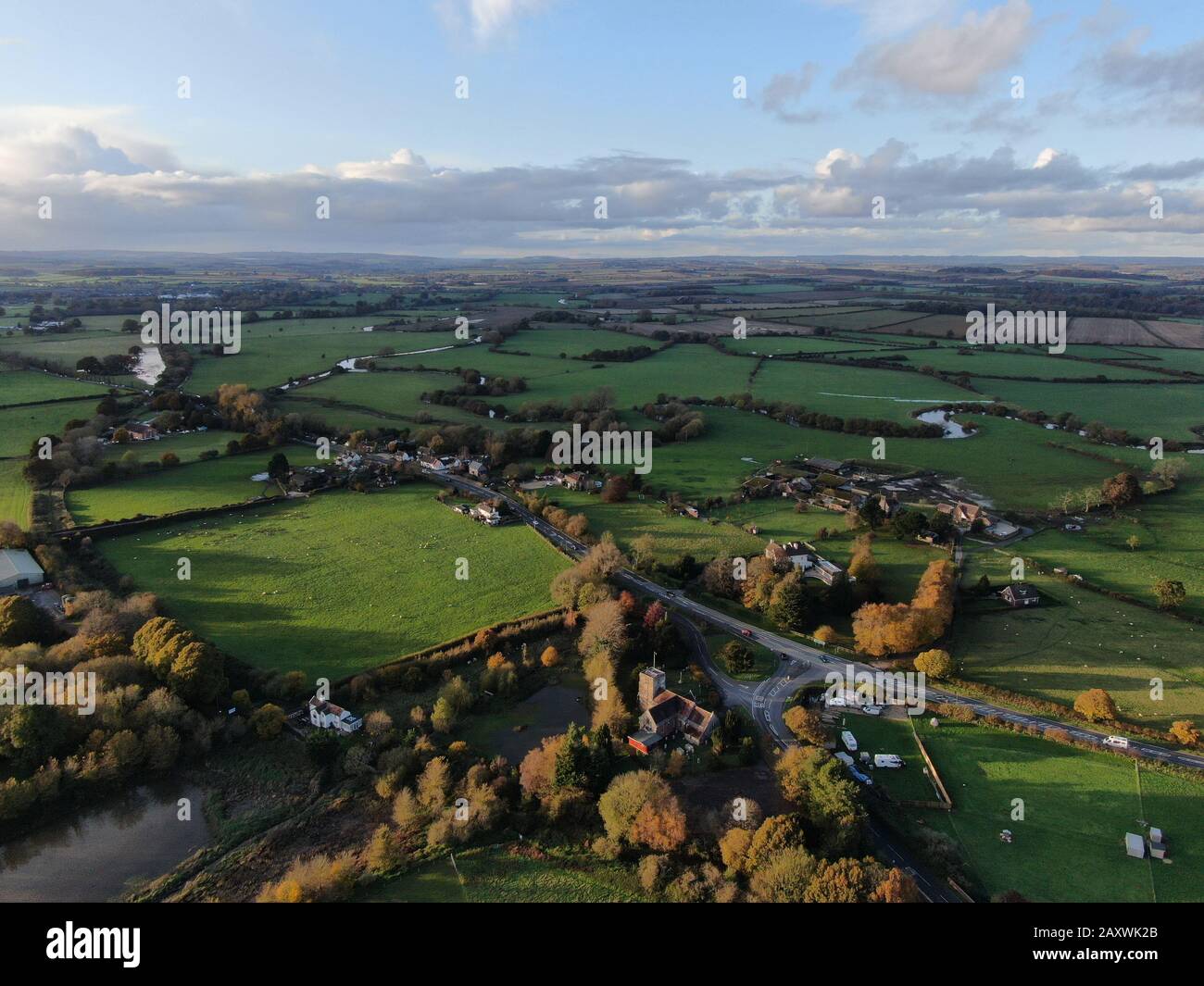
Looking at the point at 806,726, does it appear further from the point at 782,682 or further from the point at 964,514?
the point at 964,514

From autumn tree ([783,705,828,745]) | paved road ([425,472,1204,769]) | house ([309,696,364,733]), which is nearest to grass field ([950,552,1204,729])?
paved road ([425,472,1204,769])

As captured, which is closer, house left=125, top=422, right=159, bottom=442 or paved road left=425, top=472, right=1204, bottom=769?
paved road left=425, top=472, right=1204, bottom=769

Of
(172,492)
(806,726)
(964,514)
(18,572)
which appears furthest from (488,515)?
(964,514)

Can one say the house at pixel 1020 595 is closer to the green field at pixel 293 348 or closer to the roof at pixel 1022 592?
the roof at pixel 1022 592

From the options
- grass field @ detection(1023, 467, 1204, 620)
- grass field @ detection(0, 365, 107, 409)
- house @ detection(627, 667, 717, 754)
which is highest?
grass field @ detection(0, 365, 107, 409)

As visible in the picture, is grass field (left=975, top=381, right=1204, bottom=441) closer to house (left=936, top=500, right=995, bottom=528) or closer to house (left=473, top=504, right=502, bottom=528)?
house (left=936, top=500, right=995, bottom=528)

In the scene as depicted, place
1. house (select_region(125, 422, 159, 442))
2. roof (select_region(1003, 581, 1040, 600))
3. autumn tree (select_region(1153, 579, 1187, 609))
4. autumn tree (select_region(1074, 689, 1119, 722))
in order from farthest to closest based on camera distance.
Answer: house (select_region(125, 422, 159, 442)) < roof (select_region(1003, 581, 1040, 600)) < autumn tree (select_region(1153, 579, 1187, 609)) < autumn tree (select_region(1074, 689, 1119, 722))

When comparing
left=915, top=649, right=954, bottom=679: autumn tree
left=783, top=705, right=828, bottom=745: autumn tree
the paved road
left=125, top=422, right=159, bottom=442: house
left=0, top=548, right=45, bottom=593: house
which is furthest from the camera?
left=125, top=422, right=159, bottom=442: house
